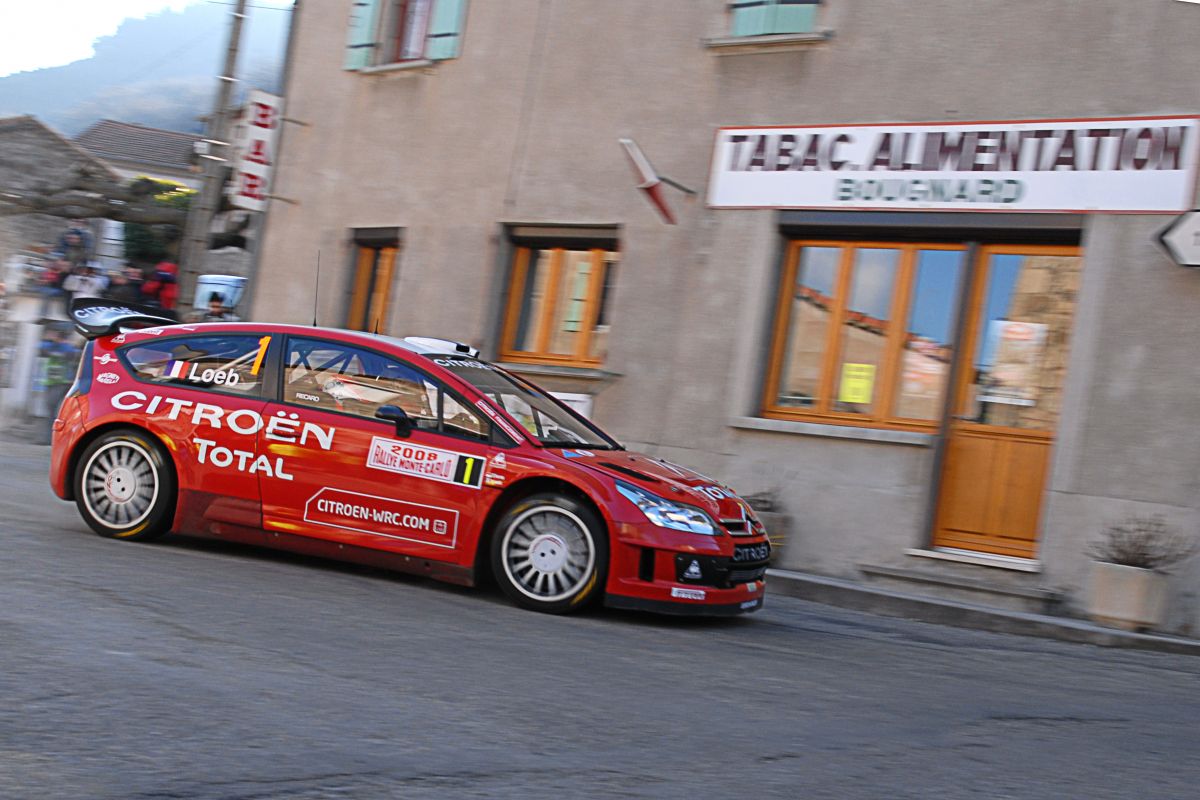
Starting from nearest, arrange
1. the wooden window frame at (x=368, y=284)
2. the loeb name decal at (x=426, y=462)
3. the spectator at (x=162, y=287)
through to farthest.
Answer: the loeb name decal at (x=426, y=462) → the wooden window frame at (x=368, y=284) → the spectator at (x=162, y=287)

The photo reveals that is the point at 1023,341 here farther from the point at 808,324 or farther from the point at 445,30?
the point at 445,30

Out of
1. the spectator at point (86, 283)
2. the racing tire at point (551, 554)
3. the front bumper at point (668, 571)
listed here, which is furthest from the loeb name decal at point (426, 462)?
the spectator at point (86, 283)

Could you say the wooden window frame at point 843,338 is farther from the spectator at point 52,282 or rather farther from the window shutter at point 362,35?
the spectator at point 52,282

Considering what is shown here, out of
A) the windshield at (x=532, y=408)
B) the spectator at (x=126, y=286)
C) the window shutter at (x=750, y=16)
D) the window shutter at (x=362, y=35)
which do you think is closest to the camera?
the windshield at (x=532, y=408)

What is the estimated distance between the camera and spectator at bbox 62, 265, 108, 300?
24422 mm

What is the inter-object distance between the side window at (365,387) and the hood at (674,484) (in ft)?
2.32

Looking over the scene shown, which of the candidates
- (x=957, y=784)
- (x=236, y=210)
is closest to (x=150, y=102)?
(x=236, y=210)

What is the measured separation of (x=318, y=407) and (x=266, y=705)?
3.67 m

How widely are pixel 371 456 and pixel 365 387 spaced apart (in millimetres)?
486

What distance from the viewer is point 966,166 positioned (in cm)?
1143

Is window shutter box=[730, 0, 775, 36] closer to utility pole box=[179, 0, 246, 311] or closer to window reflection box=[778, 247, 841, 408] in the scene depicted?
window reflection box=[778, 247, 841, 408]

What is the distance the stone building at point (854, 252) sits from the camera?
34.6ft

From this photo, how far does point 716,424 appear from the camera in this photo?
12.6 m

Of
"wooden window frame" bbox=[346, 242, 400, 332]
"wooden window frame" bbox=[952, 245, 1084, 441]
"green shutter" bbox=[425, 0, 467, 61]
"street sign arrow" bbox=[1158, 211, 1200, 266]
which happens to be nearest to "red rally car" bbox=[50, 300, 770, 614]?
"wooden window frame" bbox=[952, 245, 1084, 441]
